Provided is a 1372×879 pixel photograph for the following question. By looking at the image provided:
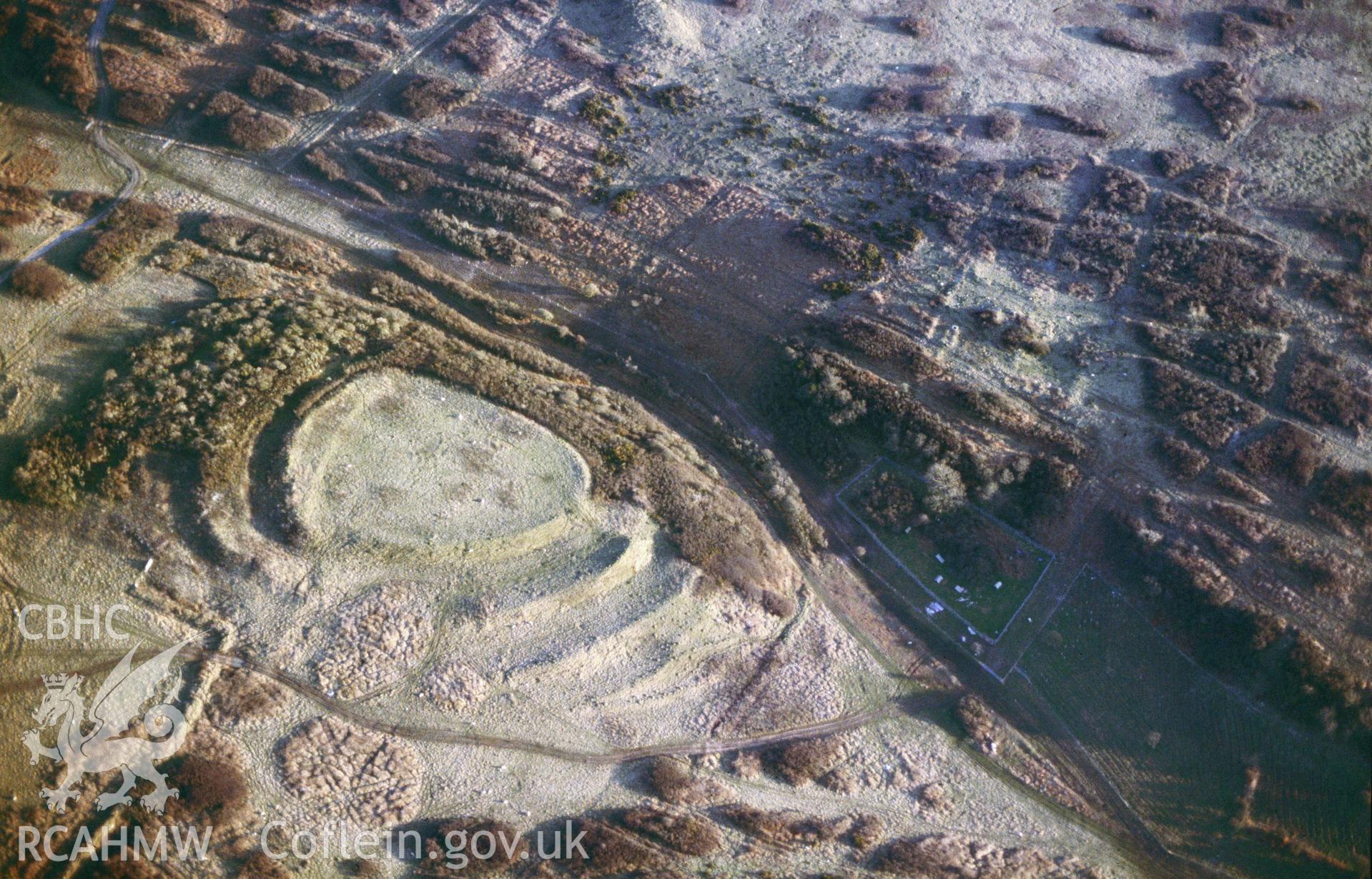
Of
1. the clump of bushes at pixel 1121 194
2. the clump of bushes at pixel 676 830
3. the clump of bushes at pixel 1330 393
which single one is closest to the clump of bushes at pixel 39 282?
the clump of bushes at pixel 676 830

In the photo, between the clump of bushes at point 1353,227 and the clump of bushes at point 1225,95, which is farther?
the clump of bushes at point 1225,95

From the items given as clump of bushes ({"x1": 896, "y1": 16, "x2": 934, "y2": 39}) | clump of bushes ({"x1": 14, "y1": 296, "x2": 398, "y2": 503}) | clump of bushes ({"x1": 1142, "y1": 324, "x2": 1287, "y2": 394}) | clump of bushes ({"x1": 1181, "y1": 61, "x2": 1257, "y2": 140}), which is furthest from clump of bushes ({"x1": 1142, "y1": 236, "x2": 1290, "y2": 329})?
clump of bushes ({"x1": 14, "y1": 296, "x2": 398, "y2": 503})

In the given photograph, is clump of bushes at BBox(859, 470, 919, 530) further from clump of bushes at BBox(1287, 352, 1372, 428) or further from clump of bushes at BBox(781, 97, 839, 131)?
clump of bushes at BBox(781, 97, 839, 131)

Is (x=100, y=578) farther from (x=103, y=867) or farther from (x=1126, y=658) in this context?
(x=1126, y=658)

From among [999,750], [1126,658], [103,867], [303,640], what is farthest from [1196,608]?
[103,867]
